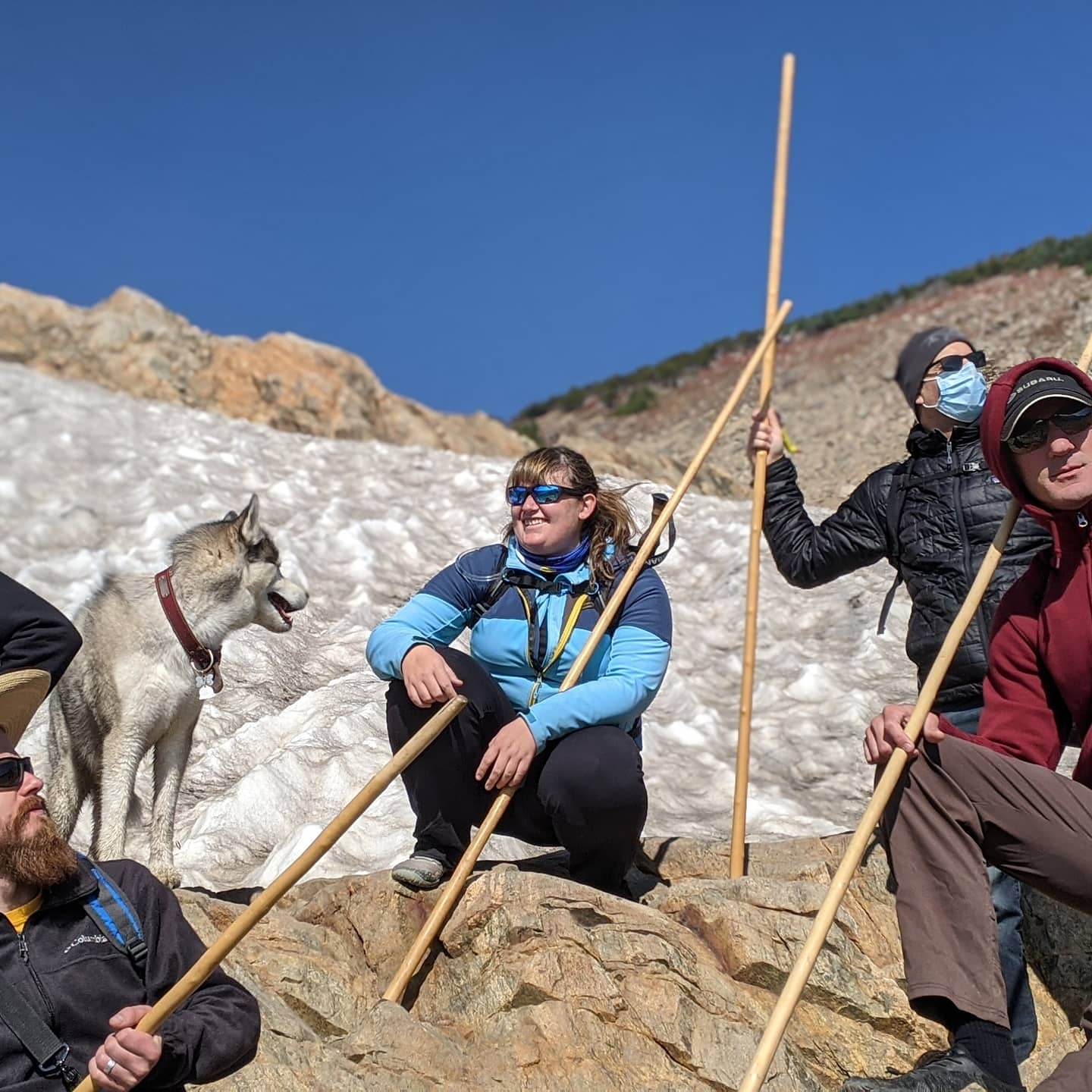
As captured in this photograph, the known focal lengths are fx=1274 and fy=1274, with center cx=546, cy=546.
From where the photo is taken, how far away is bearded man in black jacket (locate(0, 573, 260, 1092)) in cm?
304

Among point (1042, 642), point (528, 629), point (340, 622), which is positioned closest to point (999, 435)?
point (1042, 642)

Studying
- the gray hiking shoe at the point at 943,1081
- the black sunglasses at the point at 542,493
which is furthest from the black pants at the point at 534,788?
the gray hiking shoe at the point at 943,1081

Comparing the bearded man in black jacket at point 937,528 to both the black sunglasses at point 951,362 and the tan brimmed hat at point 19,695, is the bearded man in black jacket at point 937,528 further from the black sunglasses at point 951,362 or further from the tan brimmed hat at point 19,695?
the tan brimmed hat at point 19,695

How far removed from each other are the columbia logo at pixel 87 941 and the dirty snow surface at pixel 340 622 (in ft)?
10.8

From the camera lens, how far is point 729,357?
52625mm

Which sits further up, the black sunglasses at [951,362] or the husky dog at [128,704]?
the black sunglasses at [951,362]

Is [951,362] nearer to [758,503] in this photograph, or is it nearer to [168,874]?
[758,503]

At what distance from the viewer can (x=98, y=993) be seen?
319 cm

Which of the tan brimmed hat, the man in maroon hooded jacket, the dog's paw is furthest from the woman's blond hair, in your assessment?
the dog's paw

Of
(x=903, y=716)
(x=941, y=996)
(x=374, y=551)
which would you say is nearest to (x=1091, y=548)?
(x=903, y=716)

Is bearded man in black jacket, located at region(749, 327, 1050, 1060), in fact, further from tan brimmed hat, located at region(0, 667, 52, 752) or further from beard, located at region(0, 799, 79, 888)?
beard, located at region(0, 799, 79, 888)

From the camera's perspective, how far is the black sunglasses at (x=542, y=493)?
537 centimetres

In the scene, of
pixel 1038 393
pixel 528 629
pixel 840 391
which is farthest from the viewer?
pixel 840 391

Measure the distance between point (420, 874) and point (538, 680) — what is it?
931 millimetres
